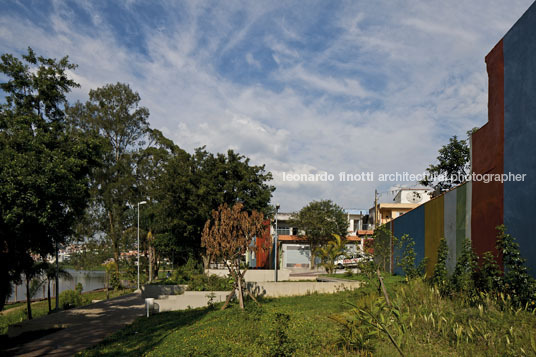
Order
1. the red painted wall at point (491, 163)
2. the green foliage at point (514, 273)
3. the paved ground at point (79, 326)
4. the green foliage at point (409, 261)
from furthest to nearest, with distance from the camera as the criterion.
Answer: the green foliage at point (409, 261), the red painted wall at point (491, 163), the paved ground at point (79, 326), the green foliage at point (514, 273)

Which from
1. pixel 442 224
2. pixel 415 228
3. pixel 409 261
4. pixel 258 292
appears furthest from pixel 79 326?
pixel 415 228

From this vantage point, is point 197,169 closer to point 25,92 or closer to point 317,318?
point 25,92

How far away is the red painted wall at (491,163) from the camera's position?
494 inches

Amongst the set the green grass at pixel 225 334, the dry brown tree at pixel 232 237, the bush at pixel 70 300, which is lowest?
the bush at pixel 70 300

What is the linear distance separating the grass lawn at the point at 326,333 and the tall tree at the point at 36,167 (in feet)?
20.8

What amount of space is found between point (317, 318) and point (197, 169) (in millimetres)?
22986

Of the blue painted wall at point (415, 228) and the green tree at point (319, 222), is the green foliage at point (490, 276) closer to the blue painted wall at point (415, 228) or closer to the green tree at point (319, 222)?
the blue painted wall at point (415, 228)

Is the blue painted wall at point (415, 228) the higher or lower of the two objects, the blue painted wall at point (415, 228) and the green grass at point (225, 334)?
the higher

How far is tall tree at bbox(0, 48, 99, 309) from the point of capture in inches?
589

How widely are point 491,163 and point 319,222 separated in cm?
3365

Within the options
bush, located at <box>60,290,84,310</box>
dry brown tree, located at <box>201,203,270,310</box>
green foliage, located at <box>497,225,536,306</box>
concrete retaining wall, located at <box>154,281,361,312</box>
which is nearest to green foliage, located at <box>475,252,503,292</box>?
green foliage, located at <box>497,225,536,306</box>

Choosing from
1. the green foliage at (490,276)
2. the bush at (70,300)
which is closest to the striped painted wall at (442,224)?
the green foliage at (490,276)

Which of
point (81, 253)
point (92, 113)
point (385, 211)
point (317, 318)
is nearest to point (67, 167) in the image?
point (317, 318)

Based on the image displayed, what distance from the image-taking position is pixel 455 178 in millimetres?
34312
